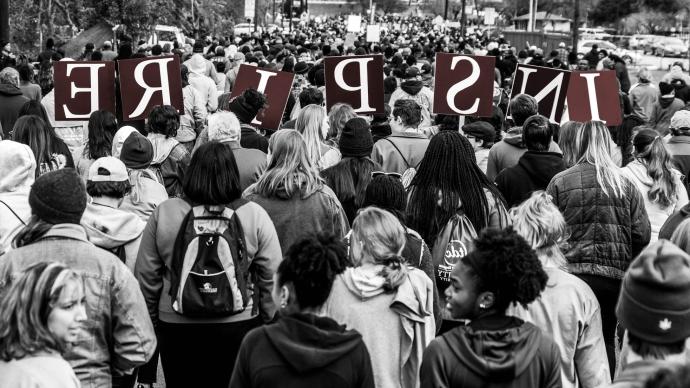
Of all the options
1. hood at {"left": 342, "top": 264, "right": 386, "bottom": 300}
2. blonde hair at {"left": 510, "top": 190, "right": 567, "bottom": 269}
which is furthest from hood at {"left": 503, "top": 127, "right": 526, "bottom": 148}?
hood at {"left": 342, "top": 264, "right": 386, "bottom": 300}

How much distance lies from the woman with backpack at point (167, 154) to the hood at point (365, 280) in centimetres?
357

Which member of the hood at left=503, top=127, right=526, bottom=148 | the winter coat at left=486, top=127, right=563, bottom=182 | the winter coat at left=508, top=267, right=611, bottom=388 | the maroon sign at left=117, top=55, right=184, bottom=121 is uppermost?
the maroon sign at left=117, top=55, right=184, bottom=121

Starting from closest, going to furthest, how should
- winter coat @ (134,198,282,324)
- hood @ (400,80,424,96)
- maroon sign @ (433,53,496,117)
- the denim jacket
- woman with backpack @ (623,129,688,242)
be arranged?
the denim jacket → winter coat @ (134,198,282,324) → woman with backpack @ (623,129,688,242) → maroon sign @ (433,53,496,117) → hood @ (400,80,424,96)

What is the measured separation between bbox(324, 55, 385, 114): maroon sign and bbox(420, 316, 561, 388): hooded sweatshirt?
20.1ft

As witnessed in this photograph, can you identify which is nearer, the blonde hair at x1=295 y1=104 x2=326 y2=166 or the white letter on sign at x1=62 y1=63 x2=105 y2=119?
the blonde hair at x1=295 y1=104 x2=326 y2=166

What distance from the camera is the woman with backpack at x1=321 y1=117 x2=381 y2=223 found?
7191mm

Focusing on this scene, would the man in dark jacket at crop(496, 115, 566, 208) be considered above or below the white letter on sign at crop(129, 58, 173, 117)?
below

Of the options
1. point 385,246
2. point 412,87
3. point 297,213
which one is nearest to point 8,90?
point 412,87

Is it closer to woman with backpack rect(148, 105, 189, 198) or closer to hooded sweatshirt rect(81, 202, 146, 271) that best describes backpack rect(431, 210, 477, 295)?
hooded sweatshirt rect(81, 202, 146, 271)

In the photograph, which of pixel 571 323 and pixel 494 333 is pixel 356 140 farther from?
pixel 494 333

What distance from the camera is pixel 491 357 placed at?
3674 millimetres

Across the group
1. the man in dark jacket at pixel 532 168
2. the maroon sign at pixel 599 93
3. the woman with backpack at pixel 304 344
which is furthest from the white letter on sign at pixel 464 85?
the woman with backpack at pixel 304 344

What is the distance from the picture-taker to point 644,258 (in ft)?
11.3

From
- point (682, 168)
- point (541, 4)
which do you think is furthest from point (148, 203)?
point (541, 4)
